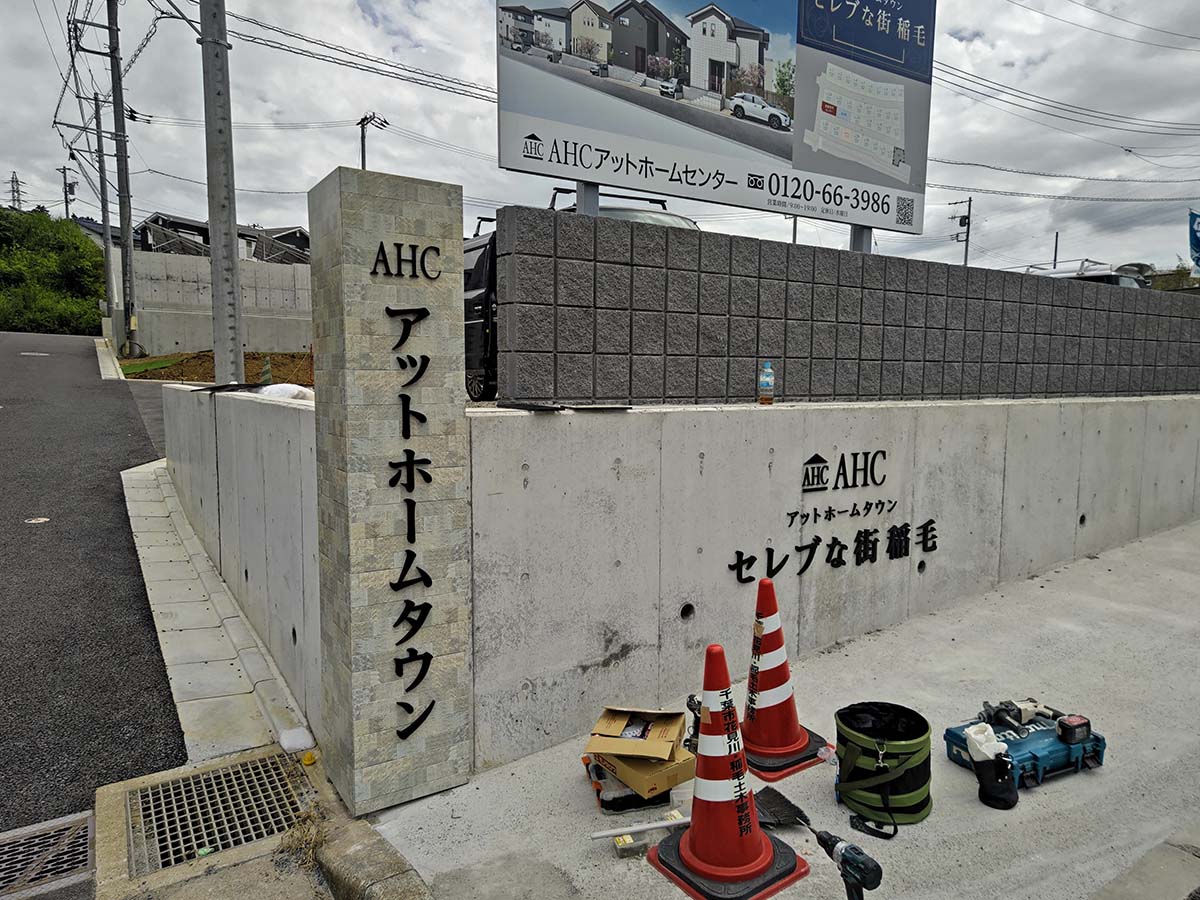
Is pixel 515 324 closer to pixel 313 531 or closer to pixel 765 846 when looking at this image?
pixel 313 531

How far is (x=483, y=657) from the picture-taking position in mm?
4035

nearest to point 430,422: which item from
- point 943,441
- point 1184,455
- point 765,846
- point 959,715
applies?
point 765,846

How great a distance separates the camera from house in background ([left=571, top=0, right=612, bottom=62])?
511 cm

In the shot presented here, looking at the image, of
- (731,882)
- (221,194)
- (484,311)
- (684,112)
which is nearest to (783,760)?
(731,882)

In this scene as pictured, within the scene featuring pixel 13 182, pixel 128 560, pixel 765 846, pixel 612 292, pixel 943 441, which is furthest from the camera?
pixel 13 182

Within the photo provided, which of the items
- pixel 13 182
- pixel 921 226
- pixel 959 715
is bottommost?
pixel 959 715

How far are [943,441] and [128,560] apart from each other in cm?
853

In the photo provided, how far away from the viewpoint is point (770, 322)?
6.01 metres

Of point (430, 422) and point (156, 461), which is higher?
point (430, 422)

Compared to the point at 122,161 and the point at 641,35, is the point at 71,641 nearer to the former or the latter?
the point at 641,35

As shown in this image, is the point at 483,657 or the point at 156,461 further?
the point at 156,461

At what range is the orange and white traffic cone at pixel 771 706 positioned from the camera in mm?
4156

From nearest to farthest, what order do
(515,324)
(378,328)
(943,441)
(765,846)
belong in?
(765,846) < (378,328) < (515,324) < (943,441)

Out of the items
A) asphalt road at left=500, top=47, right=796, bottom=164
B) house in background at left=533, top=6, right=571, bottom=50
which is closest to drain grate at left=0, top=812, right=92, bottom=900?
asphalt road at left=500, top=47, right=796, bottom=164
